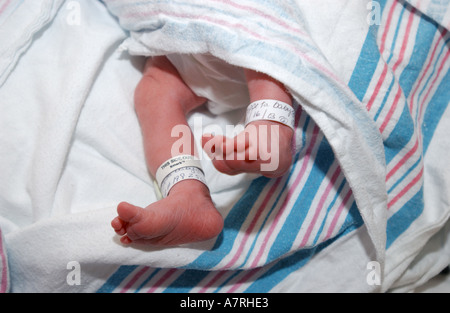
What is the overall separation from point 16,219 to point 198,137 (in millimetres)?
378

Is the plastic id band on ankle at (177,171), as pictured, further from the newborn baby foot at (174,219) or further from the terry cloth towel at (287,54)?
the terry cloth towel at (287,54)

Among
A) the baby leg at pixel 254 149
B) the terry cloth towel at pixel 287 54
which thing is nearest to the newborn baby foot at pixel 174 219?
the baby leg at pixel 254 149

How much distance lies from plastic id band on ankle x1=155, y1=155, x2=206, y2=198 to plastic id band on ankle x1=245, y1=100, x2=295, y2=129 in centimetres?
14

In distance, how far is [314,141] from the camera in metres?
0.85

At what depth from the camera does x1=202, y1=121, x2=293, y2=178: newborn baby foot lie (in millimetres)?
606

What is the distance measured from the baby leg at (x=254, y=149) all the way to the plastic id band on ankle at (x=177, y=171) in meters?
0.12

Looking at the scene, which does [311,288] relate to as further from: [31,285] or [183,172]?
[31,285]

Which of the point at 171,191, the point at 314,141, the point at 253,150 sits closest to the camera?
the point at 253,150

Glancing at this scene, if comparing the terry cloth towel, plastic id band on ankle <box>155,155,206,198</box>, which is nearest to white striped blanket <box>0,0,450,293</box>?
the terry cloth towel

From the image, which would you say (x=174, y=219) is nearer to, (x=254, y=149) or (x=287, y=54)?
(x=254, y=149)

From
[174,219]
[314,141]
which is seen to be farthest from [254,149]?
[314,141]

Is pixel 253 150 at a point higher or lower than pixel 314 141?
lower

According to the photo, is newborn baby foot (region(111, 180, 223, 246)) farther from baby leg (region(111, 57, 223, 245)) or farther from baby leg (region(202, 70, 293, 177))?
baby leg (region(202, 70, 293, 177))

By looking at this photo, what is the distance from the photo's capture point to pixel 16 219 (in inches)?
32.6
